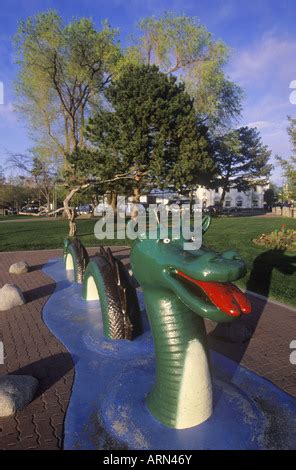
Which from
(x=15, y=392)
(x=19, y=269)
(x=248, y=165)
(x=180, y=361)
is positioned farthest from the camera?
(x=248, y=165)

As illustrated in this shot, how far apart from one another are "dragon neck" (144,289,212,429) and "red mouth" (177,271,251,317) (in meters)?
0.49

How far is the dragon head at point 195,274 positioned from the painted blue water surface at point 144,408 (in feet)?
4.18

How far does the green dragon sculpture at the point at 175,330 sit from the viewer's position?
282 cm

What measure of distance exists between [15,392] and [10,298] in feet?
12.8

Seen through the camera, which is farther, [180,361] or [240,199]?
[240,199]

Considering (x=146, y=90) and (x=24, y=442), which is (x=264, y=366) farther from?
(x=146, y=90)

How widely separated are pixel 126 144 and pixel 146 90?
3939 mm

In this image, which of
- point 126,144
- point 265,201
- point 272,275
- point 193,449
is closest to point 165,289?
point 193,449

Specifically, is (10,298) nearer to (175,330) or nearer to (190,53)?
(175,330)

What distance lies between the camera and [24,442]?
10.2 ft

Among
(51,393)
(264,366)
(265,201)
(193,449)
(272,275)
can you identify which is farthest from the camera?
(265,201)

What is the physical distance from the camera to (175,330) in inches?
120

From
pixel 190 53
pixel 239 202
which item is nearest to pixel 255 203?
pixel 239 202

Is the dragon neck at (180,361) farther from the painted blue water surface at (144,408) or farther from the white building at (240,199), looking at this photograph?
the white building at (240,199)
